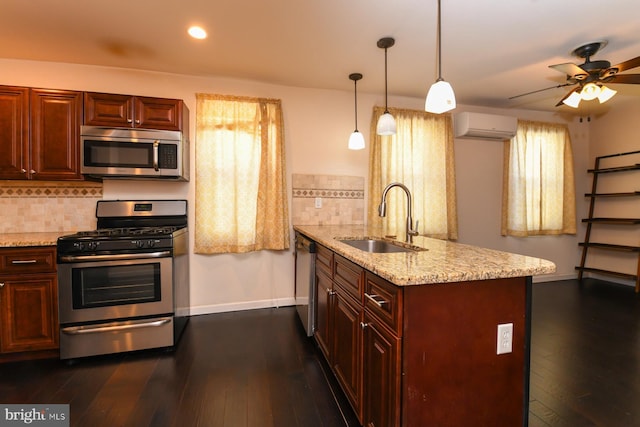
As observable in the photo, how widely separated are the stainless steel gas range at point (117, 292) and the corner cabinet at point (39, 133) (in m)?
0.74

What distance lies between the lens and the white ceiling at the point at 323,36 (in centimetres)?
193

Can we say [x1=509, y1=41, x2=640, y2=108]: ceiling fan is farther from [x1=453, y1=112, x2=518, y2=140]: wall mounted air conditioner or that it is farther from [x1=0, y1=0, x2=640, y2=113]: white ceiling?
[x1=453, y1=112, x2=518, y2=140]: wall mounted air conditioner

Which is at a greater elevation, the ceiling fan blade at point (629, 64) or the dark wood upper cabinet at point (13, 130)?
the ceiling fan blade at point (629, 64)

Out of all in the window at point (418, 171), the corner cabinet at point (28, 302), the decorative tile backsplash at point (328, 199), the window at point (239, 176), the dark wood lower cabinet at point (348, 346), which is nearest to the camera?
the dark wood lower cabinet at point (348, 346)

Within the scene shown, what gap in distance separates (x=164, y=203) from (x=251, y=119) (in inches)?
48.0

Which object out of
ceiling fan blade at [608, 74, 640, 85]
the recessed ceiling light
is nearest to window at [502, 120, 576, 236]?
ceiling fan blade at [608, 74, 640, 85]

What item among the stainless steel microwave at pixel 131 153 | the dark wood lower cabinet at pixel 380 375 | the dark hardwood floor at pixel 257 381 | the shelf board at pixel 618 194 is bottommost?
the dark hardwood floor at pixel 257 381

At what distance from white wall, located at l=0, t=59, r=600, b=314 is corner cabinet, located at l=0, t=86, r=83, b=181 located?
1.23 ft

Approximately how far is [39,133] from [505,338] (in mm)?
3510

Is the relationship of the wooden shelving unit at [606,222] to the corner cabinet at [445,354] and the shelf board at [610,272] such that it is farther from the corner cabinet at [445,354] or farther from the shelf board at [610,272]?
the corner cabinet at [445,354]

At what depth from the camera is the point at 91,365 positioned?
2096mm

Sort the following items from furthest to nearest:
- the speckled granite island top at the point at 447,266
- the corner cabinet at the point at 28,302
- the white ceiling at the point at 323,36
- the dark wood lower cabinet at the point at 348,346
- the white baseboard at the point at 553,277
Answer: the white baseboard at the point at 553,277
the corner cabinet at the point at 28,302
the white ceiling at the point at 323,36
the dark wood lower cabinet at the point at 348,346
the speckled granite island top at the point at 447,266

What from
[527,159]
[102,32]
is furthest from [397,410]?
[527,159]

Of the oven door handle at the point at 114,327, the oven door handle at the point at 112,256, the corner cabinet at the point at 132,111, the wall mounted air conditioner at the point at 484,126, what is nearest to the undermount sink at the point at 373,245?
the oven door handle at the point at 112,256
